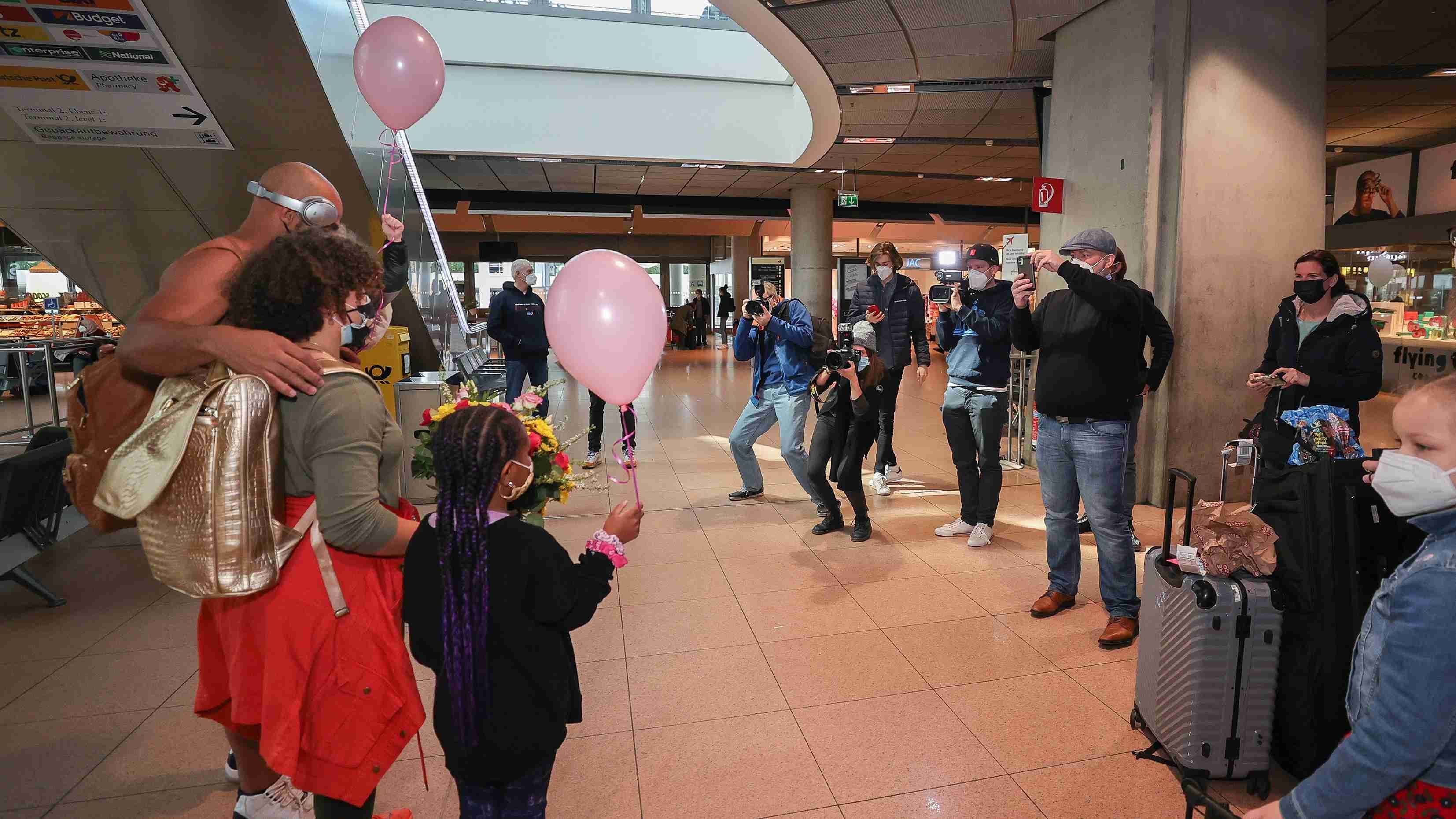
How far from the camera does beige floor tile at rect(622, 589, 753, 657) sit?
3.33 metres

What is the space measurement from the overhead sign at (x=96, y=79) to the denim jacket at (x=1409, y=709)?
5.40 m

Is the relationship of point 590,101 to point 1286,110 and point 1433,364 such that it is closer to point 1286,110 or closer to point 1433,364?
point 1286,110

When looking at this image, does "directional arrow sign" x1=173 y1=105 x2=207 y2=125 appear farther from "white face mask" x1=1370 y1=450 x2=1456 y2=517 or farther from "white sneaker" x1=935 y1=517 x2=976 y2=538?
"white face mask" x1=1370 y1=450 x2=1456 y2=517

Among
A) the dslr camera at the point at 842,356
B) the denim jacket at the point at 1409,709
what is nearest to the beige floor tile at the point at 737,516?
the dslr camera at the point at 842,356

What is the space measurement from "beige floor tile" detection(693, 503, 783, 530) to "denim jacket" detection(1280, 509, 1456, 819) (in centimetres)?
380

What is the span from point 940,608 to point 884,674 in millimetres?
751

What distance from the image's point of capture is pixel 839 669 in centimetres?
308

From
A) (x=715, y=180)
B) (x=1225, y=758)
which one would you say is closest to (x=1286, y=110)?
(x=1225, y=758)

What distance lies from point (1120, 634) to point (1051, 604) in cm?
35

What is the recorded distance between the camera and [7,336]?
1155 centimetres

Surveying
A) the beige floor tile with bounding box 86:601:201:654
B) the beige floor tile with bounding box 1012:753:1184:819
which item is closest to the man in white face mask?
the beige floor tile with bounding box 86:601:201:654

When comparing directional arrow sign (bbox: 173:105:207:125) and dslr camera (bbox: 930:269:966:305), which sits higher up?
directional arrow sign (bbox: 173:105:207:125)

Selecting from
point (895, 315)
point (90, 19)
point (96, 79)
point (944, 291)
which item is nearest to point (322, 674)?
point (90, 19)

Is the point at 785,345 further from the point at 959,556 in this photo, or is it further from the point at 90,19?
the point at 90,19
